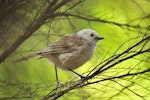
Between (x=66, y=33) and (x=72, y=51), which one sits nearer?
(x=72, y=51)

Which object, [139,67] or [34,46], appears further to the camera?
[34,46]

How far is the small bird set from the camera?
3.29 ft

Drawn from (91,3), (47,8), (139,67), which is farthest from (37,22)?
(139,67)

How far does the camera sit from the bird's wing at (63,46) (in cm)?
102

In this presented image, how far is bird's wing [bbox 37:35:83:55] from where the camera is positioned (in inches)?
40.0

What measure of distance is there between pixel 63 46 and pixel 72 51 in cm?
2

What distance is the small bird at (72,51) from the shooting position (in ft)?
3.29

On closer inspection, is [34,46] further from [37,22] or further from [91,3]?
[91,3]

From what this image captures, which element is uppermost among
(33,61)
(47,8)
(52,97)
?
(47,8)

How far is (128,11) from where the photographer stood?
3.70 feet

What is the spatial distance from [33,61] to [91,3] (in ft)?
0.65

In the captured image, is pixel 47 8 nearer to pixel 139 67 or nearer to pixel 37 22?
pixel 37 22

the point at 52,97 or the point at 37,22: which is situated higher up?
the point at 37,22

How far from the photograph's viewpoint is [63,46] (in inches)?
40.3
